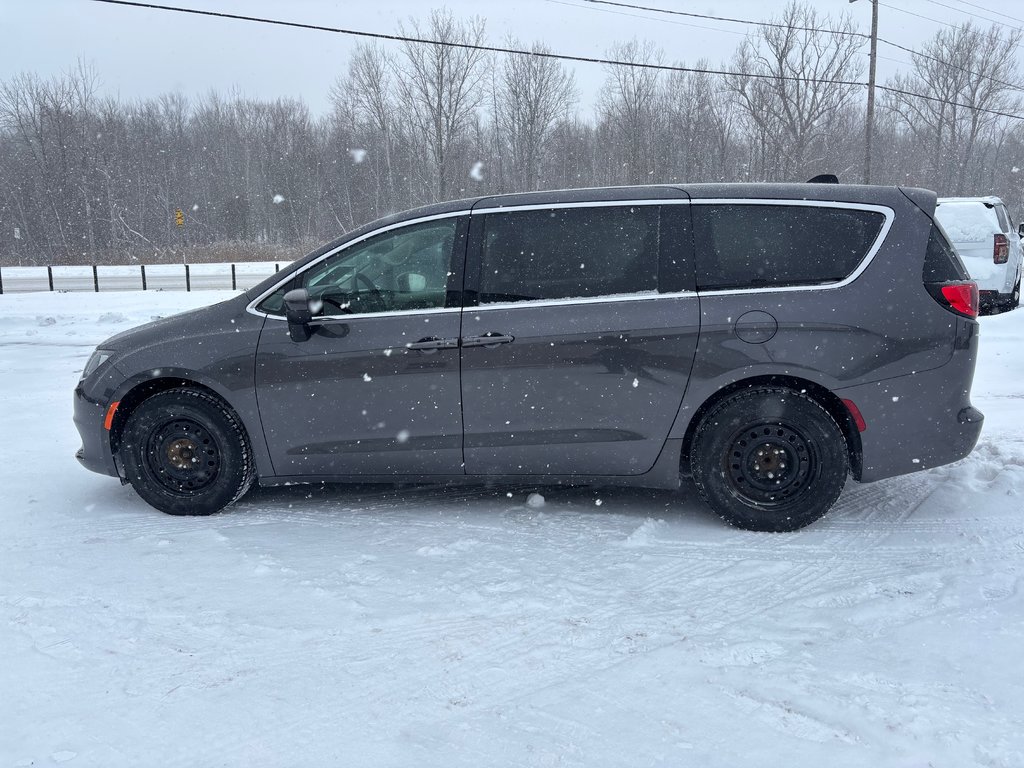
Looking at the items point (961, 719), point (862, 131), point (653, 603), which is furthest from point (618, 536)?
point (862, 131)

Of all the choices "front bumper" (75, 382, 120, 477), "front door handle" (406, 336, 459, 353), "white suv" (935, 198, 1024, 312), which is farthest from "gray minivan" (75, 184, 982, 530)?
"white suv" (935, 198, 1024, 312)

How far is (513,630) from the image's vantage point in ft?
10.3

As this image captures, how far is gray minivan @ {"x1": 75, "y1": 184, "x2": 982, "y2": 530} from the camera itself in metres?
4.06

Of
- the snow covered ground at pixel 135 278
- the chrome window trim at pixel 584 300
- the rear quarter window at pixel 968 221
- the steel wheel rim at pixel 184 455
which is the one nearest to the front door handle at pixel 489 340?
the chrome window trim at pixel 584 300

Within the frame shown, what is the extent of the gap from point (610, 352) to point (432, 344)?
3.20 ft

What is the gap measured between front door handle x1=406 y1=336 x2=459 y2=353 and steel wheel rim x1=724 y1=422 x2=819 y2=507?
1599 mm

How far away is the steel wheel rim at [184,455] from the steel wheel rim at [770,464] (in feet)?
9.80

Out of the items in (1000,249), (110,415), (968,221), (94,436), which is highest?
(968,221)

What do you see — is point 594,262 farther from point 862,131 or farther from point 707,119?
point 862,131

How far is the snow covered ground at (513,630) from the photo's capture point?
2.44 meters

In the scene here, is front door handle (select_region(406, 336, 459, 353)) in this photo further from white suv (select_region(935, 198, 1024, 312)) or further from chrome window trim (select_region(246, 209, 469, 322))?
white suv (select_region(935, 198, 1024, 312))


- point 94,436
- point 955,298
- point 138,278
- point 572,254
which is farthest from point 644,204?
point 138,278

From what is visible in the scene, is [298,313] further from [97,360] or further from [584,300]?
[584,300]

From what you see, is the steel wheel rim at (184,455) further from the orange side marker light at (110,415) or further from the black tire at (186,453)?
the orange side marker light at (110,415)
